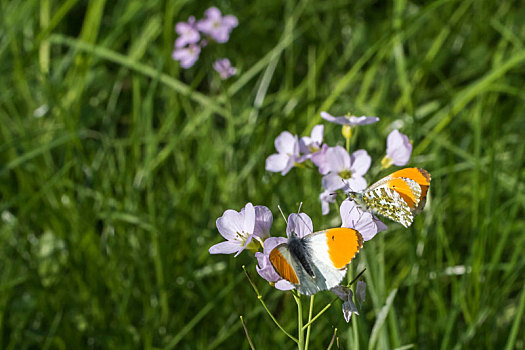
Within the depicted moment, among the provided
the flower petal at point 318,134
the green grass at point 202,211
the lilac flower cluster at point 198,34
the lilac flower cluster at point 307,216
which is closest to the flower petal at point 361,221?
the lilac flower cluster at point 307,216

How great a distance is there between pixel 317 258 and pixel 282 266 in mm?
68

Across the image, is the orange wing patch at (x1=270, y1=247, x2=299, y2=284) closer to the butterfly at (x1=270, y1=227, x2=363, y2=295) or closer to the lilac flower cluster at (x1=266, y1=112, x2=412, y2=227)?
the butterfly at (x1=270, y1=227, x2=363, y2=295)

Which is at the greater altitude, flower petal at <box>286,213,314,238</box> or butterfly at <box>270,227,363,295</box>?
butterfly at <box>270,227,363,295</box>

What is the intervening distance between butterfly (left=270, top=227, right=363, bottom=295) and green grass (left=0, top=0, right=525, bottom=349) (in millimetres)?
262

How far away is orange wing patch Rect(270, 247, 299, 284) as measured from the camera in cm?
80

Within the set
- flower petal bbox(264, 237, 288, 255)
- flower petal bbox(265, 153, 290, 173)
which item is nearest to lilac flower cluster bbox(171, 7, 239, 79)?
flower petal bbox(265, 153, 290, 173)

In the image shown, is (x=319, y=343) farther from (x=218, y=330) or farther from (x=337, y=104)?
(x=337, y=104)

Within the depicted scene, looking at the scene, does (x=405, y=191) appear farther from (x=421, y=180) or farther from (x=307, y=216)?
(x=307, y=216)

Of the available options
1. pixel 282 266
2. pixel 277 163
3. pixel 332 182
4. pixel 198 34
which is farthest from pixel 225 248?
pixel 198 34

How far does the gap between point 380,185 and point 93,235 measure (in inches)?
45.3

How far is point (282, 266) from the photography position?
815mm

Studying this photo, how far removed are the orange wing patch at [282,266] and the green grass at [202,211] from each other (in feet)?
0.99

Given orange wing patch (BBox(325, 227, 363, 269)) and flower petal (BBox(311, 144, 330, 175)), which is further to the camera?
flower petal (BBox(311, 144, 330, 175))

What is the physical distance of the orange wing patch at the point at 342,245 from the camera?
0.81 metres
